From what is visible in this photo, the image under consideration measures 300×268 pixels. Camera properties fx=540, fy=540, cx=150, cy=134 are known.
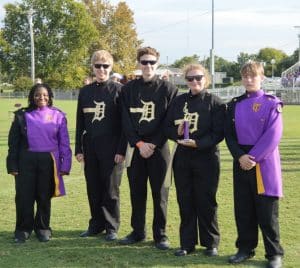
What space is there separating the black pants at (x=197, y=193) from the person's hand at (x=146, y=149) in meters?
0.28

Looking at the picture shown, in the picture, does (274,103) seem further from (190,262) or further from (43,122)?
(43,122)

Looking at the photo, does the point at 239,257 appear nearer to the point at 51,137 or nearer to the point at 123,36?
the point at 51,137

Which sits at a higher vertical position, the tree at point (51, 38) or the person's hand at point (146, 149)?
the tree at point (51, 38)

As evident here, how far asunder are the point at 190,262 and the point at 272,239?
0.84m

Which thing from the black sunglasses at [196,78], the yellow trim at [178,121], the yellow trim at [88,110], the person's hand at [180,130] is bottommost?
the person's hand at [180,130]

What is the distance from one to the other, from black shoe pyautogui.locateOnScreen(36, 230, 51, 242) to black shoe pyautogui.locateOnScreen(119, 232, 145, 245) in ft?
2.81

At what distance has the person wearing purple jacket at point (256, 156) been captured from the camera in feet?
16.8

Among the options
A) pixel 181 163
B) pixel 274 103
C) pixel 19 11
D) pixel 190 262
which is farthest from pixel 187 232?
pixel 19 11

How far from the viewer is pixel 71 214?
7.32 meters

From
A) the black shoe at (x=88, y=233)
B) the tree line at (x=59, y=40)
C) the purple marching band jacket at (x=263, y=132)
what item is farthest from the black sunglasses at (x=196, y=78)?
the tree line at (x=59, y=40)

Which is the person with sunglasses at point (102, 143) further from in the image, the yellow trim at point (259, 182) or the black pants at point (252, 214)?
the yellow trim at point (259, 182)

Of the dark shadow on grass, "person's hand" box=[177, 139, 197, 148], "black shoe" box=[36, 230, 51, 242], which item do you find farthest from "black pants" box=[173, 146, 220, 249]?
"black shoe" box=[36, 230, 51, 242]

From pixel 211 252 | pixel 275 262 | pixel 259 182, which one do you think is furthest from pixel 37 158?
pixel 275 262

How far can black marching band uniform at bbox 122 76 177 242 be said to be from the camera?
5793 millimetres
